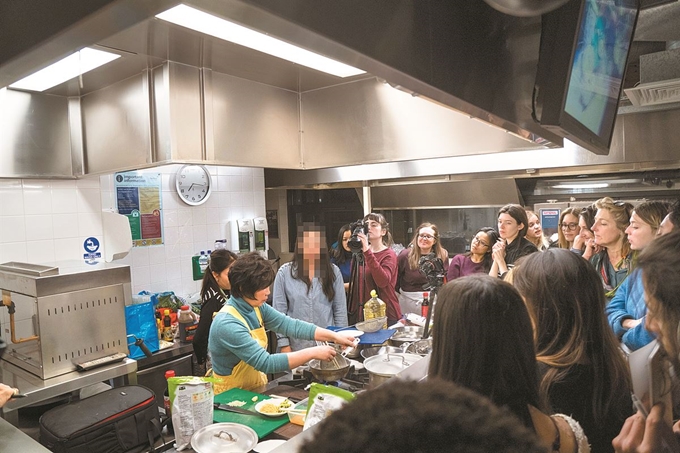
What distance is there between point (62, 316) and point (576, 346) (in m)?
2.61

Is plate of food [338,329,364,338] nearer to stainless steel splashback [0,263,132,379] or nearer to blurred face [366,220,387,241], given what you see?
stainless steel splashback [0,263,132,379]

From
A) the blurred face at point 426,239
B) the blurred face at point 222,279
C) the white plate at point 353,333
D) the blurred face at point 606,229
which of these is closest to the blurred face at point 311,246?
the blurred face at point 222,279

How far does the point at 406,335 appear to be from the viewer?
8.86ft

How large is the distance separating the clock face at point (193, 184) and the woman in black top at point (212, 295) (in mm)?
1480

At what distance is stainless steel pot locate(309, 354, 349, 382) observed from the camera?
6.45ft

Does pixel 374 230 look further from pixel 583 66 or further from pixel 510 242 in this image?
pixel 583 66

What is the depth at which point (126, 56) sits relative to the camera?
2.35 m

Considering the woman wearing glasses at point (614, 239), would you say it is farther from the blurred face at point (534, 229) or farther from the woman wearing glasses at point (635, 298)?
the blurred face at point (534, 229)

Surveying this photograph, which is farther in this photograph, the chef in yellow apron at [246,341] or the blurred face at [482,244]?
the blurred face at [482,244]

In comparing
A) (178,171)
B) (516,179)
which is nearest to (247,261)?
(178,171)

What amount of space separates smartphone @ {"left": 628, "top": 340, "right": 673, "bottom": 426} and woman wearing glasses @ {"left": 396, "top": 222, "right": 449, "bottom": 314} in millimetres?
2643

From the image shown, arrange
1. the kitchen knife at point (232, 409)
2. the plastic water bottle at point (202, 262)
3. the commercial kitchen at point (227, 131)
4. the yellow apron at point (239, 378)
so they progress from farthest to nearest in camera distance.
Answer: the plastic water bottle at point (202, 262), the yellow apron at point (239, 378), the kitchen knife at point (232, 409), the commercial kitchen at point (227, 131)

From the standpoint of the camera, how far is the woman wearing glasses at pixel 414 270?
4.17 m

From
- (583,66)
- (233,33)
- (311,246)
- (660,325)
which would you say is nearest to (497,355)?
(660,325)
